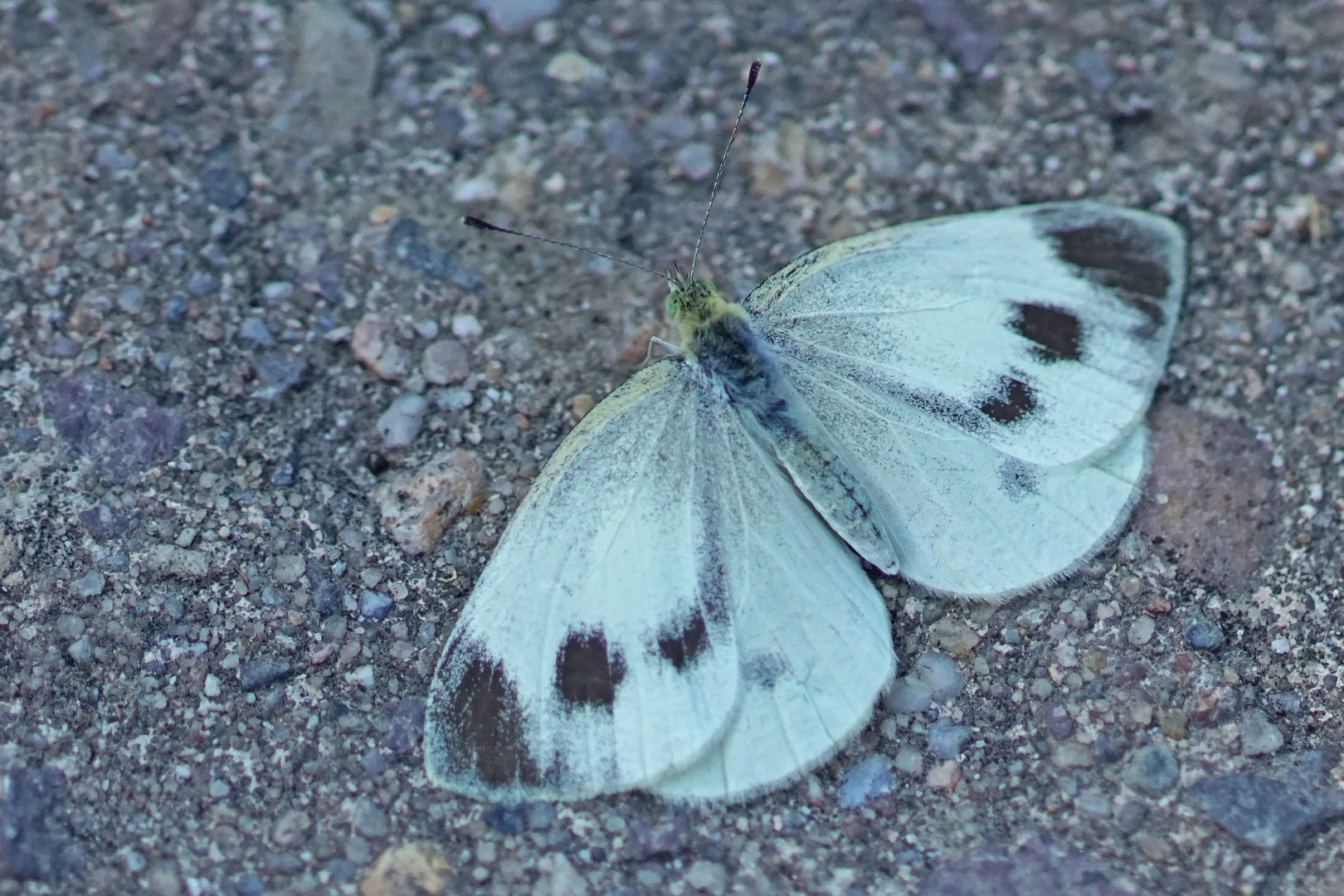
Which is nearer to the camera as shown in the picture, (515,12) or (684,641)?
(684,641)

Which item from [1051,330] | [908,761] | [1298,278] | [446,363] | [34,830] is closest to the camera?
[34,830]

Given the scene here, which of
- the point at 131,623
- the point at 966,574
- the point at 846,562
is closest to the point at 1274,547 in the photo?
the point at 966,574

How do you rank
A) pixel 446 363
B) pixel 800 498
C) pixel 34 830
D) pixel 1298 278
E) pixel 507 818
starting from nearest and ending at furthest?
pixel 34 830 < pixel 507 818 < pixel 800 498 < pixel 446 363 < pixel 1298 278

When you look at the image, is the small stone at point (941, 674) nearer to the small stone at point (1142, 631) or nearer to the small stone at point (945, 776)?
the small stone at point (945, 776)

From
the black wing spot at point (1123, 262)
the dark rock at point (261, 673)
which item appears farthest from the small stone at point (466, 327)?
the black wing spot at point (1123, 262)

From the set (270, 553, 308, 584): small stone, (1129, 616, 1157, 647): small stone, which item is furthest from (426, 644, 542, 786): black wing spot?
(1129, 616, 1157, 647): small stone

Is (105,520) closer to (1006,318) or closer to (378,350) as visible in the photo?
(378,350)

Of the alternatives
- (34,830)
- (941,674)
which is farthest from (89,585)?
(941,674)
